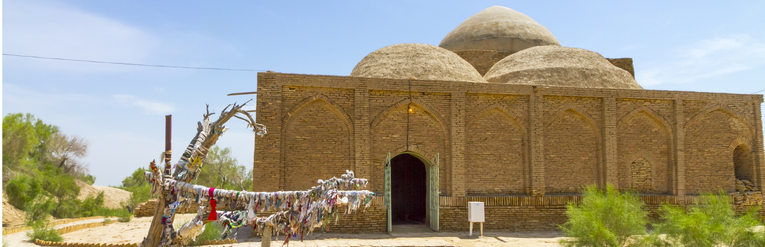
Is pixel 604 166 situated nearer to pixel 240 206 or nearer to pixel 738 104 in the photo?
pixel 738 104

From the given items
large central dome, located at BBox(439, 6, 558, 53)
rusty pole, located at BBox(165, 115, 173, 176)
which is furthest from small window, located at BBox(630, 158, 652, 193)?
rusty pole, located at BBox(165, 115, 173, 176)

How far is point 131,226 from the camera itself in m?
15.7

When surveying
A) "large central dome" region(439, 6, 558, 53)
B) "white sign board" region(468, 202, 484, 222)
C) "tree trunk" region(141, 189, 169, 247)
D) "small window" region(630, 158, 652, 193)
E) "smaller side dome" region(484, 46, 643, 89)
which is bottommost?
"white sign board" region(468, 202, 484, 222)

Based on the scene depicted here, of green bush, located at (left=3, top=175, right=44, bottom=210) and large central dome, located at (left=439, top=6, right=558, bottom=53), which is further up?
large central dome, located at (left=439, top=6, right=558, bottom=53)

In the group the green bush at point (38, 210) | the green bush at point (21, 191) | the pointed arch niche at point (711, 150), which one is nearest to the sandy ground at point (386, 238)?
the pointed arch niche at point (711, 150)

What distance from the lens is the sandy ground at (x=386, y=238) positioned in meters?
11.7

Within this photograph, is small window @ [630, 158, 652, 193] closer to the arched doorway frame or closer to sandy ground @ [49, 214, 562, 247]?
sandy ground @ [49, 214, 562, 247]

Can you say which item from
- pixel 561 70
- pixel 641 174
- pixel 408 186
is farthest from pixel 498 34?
Answer: pixel 641 174

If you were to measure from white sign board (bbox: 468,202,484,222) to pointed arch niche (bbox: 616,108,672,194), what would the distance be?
201 inches

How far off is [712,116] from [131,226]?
1849 centimetres

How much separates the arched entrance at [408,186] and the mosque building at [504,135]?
1.21 meters

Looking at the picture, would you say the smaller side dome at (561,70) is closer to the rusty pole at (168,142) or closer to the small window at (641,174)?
the small window at (641,174)

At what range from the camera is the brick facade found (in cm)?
1307

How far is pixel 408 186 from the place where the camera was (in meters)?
18.5
